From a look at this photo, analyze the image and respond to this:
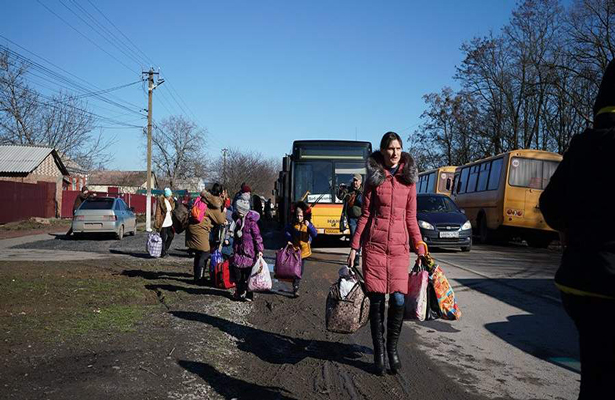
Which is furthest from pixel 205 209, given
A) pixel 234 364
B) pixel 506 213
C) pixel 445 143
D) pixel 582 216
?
pixel 445 143

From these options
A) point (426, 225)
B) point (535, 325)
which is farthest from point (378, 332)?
point (426, 225)

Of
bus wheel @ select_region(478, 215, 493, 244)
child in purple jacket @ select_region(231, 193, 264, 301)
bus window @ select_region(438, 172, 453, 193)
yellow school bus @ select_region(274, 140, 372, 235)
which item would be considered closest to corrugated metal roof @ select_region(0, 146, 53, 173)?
yellow school bus @ select_region(274, 140, 372, 235)

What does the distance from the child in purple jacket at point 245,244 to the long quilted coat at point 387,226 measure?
311cm

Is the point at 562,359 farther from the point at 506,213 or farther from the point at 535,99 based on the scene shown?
the point at 535,99

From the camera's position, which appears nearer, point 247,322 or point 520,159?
point 247,322

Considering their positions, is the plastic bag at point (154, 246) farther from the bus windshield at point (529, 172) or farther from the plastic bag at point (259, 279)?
the bus windshield at point (529, 172)

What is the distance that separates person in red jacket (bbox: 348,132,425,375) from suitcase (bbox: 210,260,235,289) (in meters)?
4.53

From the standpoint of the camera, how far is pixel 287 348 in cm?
546

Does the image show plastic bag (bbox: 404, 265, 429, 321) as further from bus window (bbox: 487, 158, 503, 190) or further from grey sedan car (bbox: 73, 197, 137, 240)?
grey sedan car (bbox: 73, 197, 137, 240)

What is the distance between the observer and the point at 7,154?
3897cm

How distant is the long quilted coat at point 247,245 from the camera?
298 inches

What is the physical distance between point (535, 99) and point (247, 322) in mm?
36791

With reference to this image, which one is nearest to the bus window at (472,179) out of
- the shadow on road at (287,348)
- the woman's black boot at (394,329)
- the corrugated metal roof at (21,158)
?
the shadow on road at (287,348)

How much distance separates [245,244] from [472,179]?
18.1 meters
